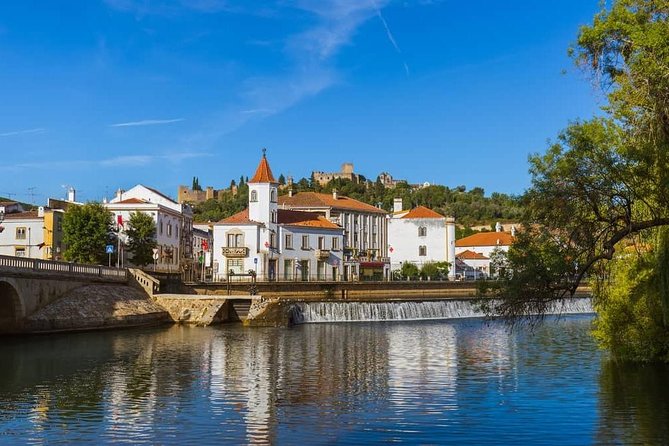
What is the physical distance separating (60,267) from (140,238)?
28.0 metres

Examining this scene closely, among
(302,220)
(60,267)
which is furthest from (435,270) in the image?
(60,267)

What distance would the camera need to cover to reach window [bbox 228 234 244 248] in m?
80.3

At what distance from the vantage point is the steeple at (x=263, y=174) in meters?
81.5

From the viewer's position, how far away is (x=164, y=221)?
Answer: 282ft

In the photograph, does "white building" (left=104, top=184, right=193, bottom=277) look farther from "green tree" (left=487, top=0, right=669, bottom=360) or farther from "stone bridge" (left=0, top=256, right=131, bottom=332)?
"green tree" (left=487, top=0, right=669, bottom=360)

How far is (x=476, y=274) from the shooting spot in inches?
4582

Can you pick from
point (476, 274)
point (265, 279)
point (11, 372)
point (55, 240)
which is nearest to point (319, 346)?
point (11, 372)

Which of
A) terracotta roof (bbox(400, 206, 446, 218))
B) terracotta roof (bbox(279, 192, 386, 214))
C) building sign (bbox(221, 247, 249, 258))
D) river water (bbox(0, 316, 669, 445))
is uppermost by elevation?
terracotta roof (bbox(279, 192, 386, 214))

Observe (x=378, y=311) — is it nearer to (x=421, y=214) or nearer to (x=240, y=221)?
(x=240, y=221)

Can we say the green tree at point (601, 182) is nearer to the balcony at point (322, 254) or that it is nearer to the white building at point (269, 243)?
the white building at point (269, 243)

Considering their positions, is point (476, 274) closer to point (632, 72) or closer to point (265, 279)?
point (265, 279)

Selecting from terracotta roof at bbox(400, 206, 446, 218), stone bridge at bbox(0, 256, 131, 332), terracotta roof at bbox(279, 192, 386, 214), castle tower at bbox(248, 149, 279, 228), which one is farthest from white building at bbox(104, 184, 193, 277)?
terracotta roof at bbox(400, 206, 446, 218)

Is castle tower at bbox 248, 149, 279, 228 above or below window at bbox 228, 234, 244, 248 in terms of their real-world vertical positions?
above

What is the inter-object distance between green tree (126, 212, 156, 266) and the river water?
115 ft
